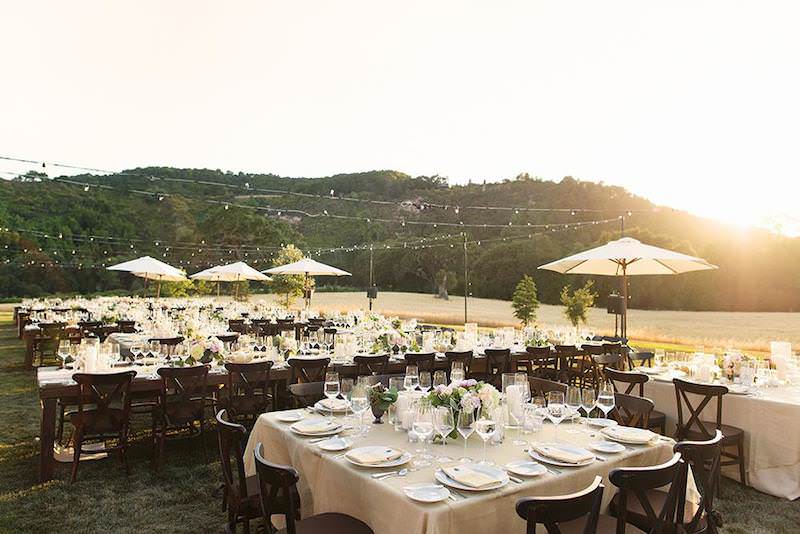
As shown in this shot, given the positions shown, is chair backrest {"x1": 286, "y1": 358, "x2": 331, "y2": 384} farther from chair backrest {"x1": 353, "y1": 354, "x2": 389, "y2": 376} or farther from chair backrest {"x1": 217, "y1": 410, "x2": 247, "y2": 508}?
chair backrest {"x1": 217, "y1": 410, "x2": 247, "y2": 508}

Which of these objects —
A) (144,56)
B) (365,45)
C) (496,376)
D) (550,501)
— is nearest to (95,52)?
(144,56)

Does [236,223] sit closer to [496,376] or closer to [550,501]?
[496,376]

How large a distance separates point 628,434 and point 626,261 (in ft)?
20.4

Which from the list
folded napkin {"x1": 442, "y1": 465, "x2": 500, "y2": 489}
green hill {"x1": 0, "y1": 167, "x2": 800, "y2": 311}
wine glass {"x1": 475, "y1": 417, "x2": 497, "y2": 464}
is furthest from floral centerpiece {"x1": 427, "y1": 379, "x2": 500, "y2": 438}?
green hill {"x1": 0, "y1": 167, "x2": 800, "y2": 311}

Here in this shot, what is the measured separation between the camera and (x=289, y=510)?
8.43ft

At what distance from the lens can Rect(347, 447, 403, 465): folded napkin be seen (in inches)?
111

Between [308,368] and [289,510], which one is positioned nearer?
[289,510]

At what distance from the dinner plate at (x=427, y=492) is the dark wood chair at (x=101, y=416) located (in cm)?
354

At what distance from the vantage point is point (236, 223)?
36.8m

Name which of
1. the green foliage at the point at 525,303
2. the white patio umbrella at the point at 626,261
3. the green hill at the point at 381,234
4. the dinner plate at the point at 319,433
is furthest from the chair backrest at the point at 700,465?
the green hill at the point at 381,234

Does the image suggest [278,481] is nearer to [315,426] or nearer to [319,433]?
[319,433]

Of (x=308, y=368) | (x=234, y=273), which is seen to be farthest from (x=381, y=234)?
(x=308, y=368)

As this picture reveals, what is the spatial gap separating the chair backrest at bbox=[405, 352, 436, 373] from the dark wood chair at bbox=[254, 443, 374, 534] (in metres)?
4.21

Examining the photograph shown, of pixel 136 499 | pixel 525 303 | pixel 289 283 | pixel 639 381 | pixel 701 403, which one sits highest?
pixel 289 283
